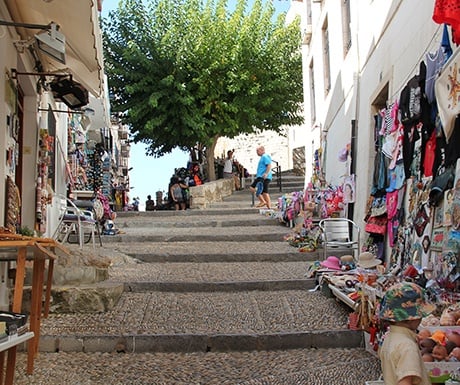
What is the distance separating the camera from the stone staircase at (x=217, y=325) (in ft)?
16.0

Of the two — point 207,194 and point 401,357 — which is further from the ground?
point 207,194

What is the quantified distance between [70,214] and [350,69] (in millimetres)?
5750

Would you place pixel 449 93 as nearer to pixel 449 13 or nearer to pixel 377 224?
pixel 449 13

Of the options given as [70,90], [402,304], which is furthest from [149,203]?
[402,304]

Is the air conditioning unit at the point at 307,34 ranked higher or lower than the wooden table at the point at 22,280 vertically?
higher

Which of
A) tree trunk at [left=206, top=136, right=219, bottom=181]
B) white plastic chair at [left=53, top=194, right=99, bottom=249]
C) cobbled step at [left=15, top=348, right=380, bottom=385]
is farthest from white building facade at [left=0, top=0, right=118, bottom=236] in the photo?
tree trunk at [left=206, top=136, right=219, bottom=181]

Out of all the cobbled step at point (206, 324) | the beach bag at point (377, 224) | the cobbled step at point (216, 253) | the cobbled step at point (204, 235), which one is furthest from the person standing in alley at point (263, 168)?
the cobbled step at point (206, 324)

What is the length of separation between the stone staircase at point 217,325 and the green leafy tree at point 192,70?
37.5 feet

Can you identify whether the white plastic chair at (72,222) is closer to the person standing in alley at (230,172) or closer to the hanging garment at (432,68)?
the hanging garment at (432,68)

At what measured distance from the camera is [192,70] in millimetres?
20641

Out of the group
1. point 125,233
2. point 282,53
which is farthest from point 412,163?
point 282,53

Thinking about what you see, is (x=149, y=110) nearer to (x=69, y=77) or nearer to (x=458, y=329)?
(x=69, y=77)

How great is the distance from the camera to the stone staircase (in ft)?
16.0

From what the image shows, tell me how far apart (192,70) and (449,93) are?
16.1 metres
